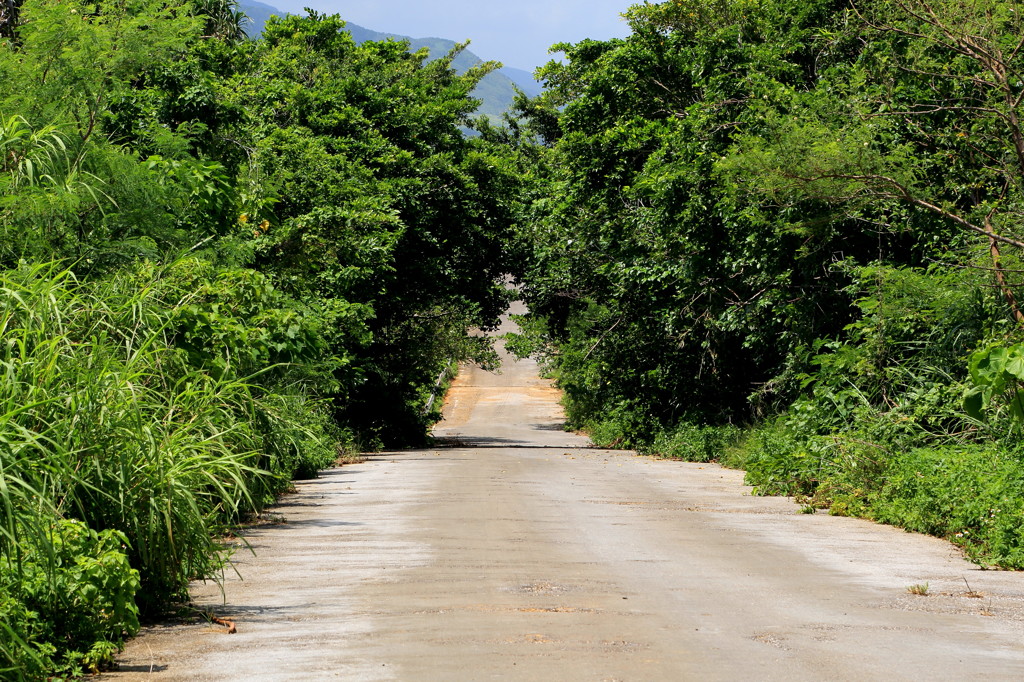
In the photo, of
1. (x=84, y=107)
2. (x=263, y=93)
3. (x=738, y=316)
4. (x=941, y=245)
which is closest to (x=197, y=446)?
(x=84, y=107)

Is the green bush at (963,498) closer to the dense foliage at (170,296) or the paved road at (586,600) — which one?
the paved road at (586,600)

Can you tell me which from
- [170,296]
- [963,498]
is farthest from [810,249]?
[170,296]

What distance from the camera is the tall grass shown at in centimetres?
601

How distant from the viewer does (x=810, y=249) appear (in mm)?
22141

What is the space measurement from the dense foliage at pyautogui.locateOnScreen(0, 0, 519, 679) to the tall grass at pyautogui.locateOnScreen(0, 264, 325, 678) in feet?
0.06

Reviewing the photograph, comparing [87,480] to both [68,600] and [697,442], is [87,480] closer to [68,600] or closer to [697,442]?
[68,600]

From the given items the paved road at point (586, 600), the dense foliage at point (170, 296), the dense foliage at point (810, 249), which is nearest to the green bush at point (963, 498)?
the dense foliage at point (810, 249)

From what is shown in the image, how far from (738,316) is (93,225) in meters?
15.9

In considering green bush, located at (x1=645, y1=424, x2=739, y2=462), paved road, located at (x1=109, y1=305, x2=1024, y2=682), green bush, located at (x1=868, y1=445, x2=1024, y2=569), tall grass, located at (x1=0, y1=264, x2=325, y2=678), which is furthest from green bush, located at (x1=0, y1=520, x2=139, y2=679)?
green bush, located at (x1=645, y1=424, x2=739, y2=462)

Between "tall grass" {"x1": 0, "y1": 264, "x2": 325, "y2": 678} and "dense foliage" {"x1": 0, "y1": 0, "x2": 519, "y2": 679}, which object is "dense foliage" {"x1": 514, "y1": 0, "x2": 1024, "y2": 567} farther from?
"tall grass" {"x1": 0, "y1": 264, "x2": 325, "y2": 678}

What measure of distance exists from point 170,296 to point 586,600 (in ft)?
19.5

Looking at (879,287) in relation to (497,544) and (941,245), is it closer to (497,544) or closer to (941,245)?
(941,245)

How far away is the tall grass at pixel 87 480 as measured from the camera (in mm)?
6012

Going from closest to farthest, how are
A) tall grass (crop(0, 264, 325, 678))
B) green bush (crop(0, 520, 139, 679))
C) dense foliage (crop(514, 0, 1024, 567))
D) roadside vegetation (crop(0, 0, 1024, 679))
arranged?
green bush (crop(0, 520, 139, 679)) → tall grass (crop(0, 264, 325, 678)) → roadside vegetation (crop(0, 0, 1024, 679)) → dense foliage (crop(514, 0, 1024, 567))
